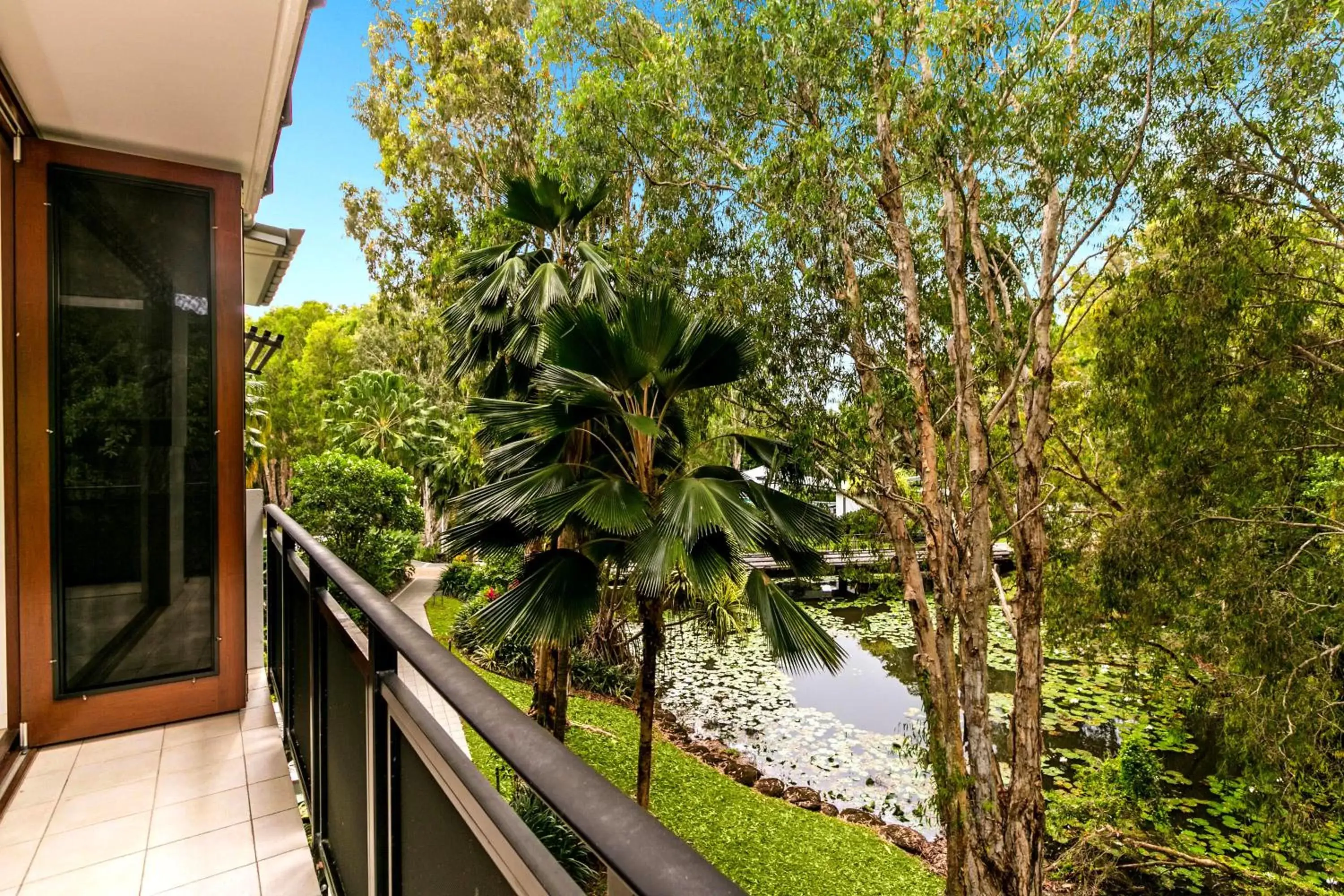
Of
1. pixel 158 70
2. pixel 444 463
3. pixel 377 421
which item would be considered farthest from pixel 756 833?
pixel 377 421

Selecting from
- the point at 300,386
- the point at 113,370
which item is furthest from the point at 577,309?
the point at 300,386

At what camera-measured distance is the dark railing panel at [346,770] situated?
4.01ft

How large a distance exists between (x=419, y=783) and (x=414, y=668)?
0.88 feet

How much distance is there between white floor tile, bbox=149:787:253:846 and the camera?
2033 millimetres

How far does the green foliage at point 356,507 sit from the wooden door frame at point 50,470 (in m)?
6.12

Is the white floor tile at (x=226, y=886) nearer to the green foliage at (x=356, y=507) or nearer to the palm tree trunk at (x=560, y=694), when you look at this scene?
the palm tree trunk at (x=560, y=694)

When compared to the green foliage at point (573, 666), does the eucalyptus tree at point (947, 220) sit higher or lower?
higher

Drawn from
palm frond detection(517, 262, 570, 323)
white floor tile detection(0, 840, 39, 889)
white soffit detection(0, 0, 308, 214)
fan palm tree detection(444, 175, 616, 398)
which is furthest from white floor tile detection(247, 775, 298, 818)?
palm frond detection(517, 262, 570, 323)

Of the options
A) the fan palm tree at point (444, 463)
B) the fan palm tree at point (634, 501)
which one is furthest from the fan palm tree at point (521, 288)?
the fan palm tree at point (444, 463)

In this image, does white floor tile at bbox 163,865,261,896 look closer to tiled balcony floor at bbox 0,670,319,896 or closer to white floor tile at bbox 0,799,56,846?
tiled balcony floor at bbox 0,670,319,896

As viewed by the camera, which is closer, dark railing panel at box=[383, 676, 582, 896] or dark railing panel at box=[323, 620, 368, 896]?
dark railing panel at box=[383, 676, 582, 896]

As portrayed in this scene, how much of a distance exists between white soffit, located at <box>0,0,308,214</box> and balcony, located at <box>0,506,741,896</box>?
1597 mm

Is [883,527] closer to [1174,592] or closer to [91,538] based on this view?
[1174,592]

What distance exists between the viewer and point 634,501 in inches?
149
